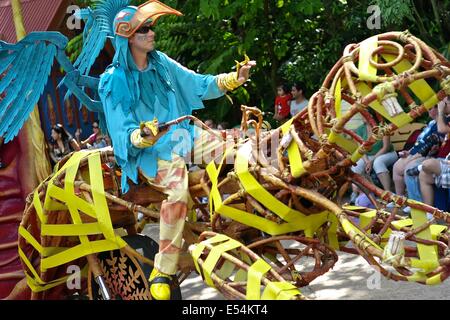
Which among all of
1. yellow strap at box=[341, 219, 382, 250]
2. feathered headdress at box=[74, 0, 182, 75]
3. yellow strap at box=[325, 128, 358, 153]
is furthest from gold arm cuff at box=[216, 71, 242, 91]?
yellow strap at box=[341, 219, 382, 250]

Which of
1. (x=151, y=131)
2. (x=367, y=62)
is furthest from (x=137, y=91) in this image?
(x=367, y=62)

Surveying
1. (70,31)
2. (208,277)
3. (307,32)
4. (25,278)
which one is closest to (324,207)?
(208,277)

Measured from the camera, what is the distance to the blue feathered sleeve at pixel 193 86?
4.39 metres

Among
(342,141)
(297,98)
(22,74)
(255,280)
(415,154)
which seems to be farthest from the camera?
(297,98)

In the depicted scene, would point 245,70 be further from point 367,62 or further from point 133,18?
point 367,62

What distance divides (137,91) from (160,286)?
3.36 feet

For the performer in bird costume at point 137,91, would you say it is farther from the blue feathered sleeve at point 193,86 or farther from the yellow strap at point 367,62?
the yellow strap at point 367,62

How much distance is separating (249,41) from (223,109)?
3.33 ft

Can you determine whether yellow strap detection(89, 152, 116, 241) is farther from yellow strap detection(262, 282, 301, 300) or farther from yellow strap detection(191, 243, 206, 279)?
yellow strap detection(262, 282, 301, 300)

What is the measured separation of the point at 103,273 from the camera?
14.8 feet

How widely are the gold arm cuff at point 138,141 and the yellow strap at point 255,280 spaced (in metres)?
0.82

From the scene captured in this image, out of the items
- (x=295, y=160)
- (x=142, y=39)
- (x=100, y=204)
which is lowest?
(x=100, y=204)

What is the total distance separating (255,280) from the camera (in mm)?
3354

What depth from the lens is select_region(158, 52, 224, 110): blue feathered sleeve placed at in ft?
14.4
